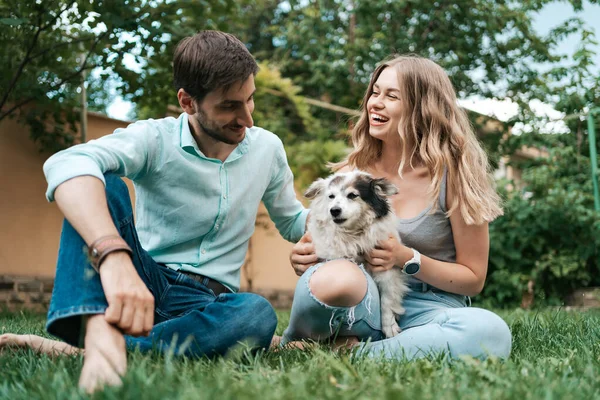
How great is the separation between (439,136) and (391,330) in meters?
1.03

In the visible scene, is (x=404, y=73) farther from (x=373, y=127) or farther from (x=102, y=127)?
(x=102, y=127)

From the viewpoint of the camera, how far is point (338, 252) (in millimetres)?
2889

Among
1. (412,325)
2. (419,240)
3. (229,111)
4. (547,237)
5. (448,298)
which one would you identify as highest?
(229,111)

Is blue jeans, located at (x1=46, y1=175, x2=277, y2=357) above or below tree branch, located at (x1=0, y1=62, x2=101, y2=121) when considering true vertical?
below

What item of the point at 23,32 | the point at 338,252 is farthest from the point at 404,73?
the point at 23,32

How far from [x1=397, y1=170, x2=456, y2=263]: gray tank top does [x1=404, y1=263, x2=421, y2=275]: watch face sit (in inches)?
9.5

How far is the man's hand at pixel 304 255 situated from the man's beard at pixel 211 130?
0.67m

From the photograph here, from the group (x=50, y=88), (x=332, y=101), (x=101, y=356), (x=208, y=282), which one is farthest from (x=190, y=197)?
(x=332, y=101)

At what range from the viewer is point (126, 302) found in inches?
69.6

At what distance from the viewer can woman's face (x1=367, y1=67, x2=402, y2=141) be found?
10.2 ft

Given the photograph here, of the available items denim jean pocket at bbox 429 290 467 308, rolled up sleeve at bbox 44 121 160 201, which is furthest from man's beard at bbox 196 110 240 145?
denim jean pocket at bbox 429 290 467 308

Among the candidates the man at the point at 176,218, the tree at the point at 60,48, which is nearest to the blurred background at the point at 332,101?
the tree at the point at 60,48

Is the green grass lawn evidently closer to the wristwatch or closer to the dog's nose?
the wristwatch

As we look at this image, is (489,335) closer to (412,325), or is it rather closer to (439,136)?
(412,325)
